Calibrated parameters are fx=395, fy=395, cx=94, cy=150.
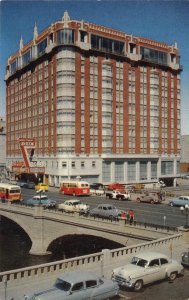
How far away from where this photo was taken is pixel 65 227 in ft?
150

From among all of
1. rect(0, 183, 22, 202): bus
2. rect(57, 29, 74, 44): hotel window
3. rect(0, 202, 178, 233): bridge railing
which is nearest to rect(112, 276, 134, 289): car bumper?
rect(0, 202, 178, 233): bridge railing

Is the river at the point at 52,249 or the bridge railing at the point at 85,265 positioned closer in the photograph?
the bridge railing at the point at 85,265

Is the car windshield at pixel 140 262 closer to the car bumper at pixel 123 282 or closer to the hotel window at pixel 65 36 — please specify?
→ the car bumper at pixel 123 282

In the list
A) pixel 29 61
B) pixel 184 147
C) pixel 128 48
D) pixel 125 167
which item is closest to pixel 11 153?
pixel 29 61

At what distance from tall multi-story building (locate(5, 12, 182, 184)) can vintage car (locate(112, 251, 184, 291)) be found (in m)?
67.3

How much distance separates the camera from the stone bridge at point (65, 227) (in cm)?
3603

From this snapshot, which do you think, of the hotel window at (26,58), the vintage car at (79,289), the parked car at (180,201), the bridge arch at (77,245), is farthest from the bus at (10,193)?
the hotel window at (26,58)

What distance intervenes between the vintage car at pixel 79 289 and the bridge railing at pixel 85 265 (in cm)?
253

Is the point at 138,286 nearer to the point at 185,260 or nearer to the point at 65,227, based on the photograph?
the point at 185,260

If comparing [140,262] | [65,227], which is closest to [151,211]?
[65,227]

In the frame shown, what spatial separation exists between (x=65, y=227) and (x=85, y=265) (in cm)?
2348

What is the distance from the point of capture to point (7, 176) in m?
120

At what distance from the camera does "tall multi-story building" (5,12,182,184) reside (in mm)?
89375

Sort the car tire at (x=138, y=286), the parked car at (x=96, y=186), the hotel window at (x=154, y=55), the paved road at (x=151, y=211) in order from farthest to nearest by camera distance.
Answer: the hotel window at (x=154, y=55) → the parked car at (x=96, y=186) → the paved road at (x=151, y=211) → the car tire at (x=138, y=286)
